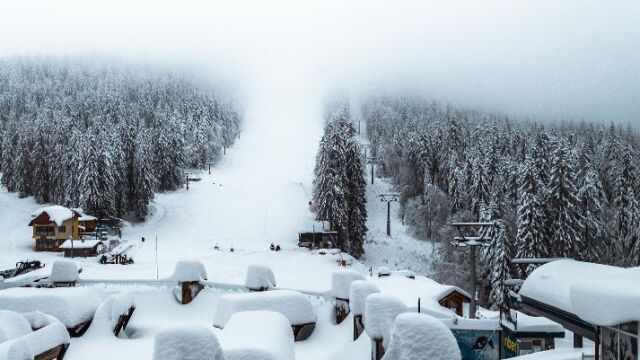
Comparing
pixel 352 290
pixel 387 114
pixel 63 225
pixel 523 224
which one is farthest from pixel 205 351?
pixel 387 114

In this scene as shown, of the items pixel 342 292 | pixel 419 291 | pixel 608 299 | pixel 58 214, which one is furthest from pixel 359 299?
pixel 58 214

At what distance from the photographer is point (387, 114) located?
573 ft

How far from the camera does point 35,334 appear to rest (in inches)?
657

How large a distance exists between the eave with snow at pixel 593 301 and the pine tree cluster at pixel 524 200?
9.07m

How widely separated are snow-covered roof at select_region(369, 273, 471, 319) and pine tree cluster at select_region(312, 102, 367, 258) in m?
28.5

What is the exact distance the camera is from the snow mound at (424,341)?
370 inches

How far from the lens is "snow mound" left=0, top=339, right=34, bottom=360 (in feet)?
45.4

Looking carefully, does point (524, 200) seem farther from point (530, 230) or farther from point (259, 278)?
point (259, 278)

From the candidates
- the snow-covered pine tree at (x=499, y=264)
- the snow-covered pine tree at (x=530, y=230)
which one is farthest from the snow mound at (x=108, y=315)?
the snow-covered pine tree at (x=530, y=230)

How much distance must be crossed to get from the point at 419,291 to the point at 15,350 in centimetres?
1756

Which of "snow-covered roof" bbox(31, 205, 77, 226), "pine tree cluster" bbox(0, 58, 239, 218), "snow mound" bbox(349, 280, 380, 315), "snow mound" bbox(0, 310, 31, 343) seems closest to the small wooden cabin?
"snow-covered roof" bbox(31, 205, 77, 226)

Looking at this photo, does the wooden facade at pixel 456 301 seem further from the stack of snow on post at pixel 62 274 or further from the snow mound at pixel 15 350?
the stack of snow on post at pixel 62 274

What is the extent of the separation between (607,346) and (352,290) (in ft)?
40.2

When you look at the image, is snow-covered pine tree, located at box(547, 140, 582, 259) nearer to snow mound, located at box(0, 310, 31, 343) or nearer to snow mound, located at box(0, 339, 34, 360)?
snow mound, located at box(0, 310, 31, 343)
